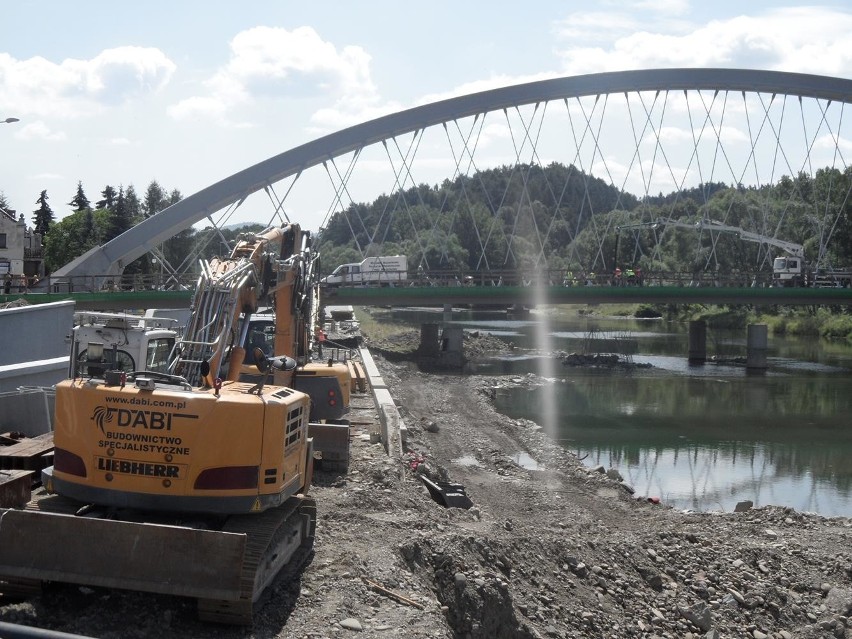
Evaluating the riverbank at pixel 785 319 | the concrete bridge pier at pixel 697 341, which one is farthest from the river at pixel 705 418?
the riverbank at pixel 785 319

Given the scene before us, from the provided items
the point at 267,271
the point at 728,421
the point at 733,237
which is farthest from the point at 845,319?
the point at 267,271

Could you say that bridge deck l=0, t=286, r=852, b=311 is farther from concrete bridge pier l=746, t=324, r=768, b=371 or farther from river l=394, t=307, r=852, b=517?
river l=394, t=307, r=852, b=517

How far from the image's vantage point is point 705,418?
116 feet

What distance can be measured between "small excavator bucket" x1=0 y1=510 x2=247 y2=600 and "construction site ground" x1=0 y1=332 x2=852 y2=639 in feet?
1.34

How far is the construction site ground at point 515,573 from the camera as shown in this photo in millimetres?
8836

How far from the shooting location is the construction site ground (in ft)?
29.0

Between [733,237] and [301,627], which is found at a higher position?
[733,237]

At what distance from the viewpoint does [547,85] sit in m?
57.3

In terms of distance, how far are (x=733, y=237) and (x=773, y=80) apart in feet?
103

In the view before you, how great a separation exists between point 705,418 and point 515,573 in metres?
24.3

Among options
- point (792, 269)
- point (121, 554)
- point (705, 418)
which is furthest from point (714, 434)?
point (792, 269)

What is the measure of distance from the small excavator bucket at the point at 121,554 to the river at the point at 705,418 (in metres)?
15.0

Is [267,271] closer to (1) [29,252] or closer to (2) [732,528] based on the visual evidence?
(2) [732,528]

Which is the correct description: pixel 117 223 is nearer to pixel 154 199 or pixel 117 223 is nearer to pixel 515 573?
pixel 154 199
